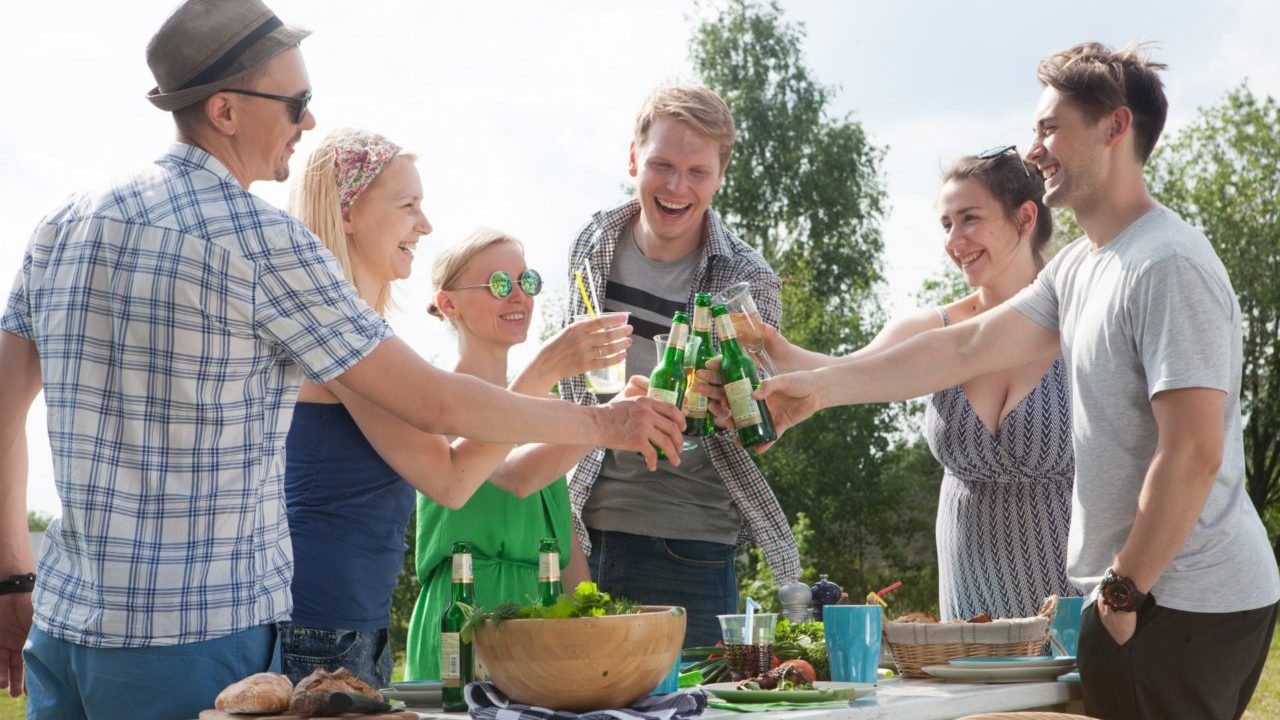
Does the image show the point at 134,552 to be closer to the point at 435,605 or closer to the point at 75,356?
the point at 75,356

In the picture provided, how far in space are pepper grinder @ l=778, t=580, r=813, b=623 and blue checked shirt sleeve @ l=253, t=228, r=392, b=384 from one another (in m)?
1.33

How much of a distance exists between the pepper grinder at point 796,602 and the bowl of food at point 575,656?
98 cm

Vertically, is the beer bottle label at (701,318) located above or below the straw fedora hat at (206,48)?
below

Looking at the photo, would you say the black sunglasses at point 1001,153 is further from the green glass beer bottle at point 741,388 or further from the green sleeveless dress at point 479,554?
the green sleeveless dress at point 479,554

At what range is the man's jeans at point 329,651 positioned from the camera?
2967 mm

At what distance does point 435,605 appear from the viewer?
3.45 m

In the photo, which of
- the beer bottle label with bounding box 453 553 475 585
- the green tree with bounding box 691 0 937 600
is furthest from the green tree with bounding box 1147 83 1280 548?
the beer bottle label with bounding box 453 553 475 585

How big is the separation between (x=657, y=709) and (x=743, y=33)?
30931 millimetres

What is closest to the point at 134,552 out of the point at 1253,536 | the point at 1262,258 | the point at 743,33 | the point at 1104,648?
the point at 1104,648

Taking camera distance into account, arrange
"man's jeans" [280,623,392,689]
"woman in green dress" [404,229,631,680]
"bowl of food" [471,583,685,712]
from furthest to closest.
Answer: "woman in green dress" [404,229,631,680], "man's jeans" [280,623,392,689], "bowl of food" [471,583,685,712]

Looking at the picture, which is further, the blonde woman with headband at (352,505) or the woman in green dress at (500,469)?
the woman in green dress at (500,469)

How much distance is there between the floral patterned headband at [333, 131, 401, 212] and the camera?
3465mm

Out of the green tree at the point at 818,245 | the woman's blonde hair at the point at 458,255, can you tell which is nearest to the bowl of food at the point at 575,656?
the woman's blonde hair at the point at 458,255

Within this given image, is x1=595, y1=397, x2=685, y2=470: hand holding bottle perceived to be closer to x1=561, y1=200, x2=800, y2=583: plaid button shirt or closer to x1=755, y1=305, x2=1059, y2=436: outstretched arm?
x1=755, y1=305, x2=1059, y2=436: outstretched arm
